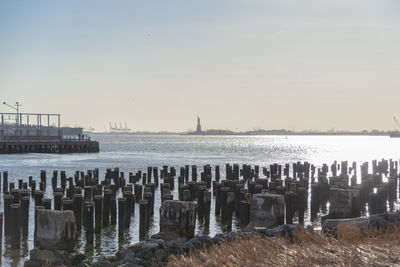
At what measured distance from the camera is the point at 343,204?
16.8m

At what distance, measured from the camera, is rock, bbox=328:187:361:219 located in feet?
54.8

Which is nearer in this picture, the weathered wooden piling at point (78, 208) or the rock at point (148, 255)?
the rock at point (148, 255)

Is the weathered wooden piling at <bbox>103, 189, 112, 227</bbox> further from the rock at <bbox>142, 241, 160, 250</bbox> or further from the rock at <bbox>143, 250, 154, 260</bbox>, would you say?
the rock at <bbox>143, 250, 154, 260</bbox>

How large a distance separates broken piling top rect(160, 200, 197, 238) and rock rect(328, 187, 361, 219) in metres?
5.24

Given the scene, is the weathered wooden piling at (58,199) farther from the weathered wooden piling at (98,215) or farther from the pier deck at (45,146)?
the pier deck at (45,146)

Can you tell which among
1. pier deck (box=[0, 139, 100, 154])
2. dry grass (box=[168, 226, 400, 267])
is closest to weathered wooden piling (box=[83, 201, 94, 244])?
dry grass (box=[168, 226, 400, 267])

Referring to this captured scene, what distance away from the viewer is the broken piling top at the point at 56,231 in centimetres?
1289

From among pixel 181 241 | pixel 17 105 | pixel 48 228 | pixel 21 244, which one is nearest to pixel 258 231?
pixel 181 241

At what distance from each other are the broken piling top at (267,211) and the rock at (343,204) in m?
2.46

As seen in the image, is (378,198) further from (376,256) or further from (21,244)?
(21,244)

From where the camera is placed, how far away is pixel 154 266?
34.9 feet

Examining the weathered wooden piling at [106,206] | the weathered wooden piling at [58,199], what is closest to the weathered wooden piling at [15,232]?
the weathered wooden piling at [58,199]

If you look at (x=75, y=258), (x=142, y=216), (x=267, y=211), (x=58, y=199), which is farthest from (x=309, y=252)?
(x=58, y=199)

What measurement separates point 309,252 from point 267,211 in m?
5.56
